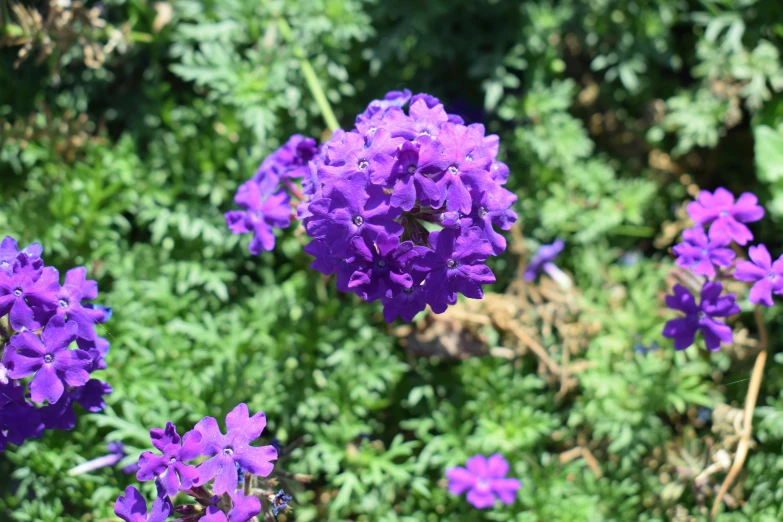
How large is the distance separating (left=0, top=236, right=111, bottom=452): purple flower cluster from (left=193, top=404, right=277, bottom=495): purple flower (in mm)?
539

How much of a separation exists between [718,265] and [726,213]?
10.7 inches

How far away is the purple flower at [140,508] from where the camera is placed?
2434 mm

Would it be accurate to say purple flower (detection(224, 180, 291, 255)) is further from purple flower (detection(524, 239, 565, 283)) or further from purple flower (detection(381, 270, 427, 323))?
purple flower (detection(524, 239, 565, 283))

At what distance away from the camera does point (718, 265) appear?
3084 mm

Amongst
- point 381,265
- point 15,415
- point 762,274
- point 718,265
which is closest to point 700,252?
point 718,265

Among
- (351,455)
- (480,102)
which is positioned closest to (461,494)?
(351,455)

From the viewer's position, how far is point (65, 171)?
163 inches

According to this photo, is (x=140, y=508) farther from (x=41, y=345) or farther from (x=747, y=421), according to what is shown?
A: (x=747, y=421)

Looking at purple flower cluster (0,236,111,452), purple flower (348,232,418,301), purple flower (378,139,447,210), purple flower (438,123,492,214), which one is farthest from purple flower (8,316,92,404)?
purple flower (438,123,492,214)

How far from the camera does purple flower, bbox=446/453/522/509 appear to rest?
3.46 m

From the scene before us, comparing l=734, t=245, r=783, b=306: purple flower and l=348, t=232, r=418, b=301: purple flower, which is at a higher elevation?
l=348, t=232, r=418, b=301: purple flower

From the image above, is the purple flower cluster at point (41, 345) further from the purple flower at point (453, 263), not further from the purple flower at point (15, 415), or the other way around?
the purple flower at point (453, 263)

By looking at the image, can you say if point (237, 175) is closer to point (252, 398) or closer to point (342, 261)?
point (252, 398)

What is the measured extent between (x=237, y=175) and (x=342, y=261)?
5.77ft
